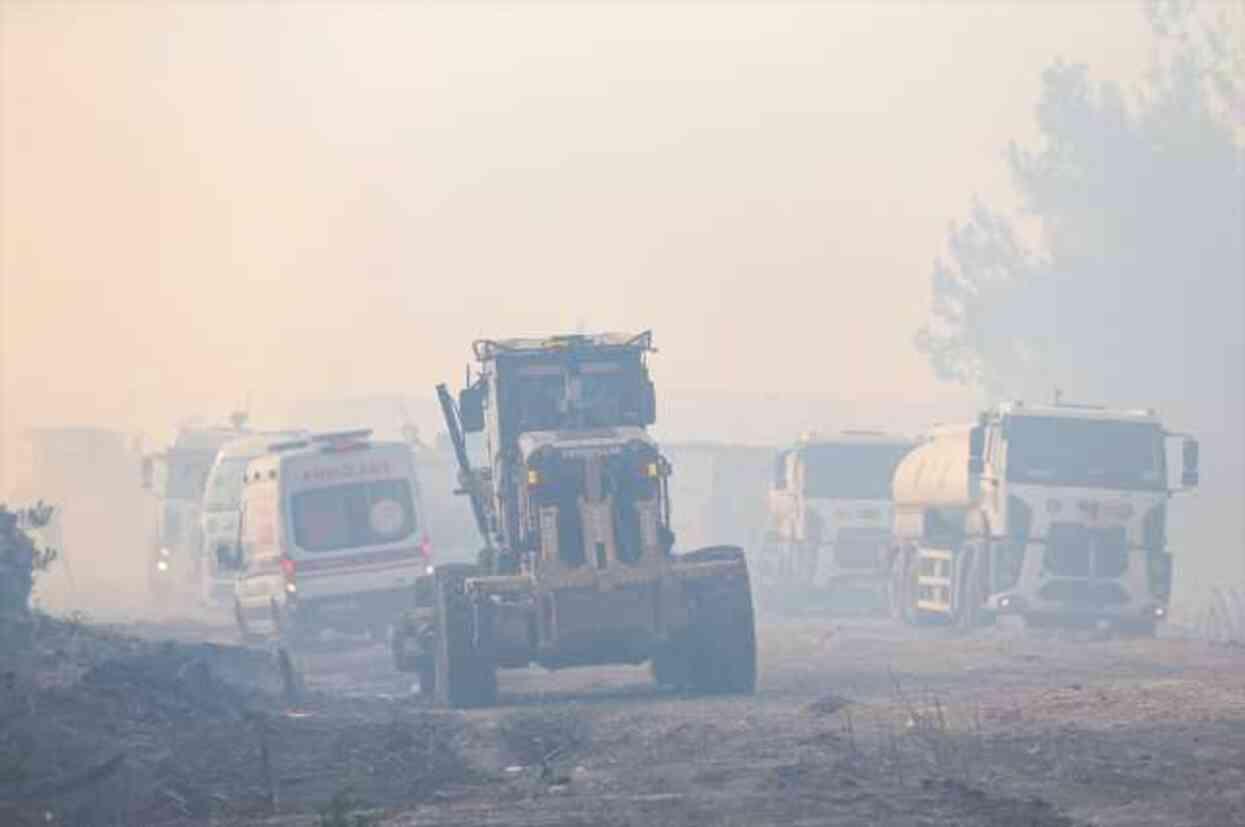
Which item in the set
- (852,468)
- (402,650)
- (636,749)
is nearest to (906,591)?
(852,468)

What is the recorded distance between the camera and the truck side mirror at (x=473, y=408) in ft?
77.3

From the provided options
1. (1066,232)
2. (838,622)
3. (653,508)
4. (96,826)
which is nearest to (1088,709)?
(653,508)

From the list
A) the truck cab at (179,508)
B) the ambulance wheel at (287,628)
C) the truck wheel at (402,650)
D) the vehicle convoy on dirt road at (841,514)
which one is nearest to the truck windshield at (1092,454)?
the vehicle convoy on dirt road at (841,514)

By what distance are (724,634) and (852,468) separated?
22.7 metres

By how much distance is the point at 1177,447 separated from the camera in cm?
3362

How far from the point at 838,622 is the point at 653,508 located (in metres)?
19.7

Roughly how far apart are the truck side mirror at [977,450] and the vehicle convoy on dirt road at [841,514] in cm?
832

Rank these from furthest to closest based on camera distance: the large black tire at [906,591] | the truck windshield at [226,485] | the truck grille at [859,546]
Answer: the truck grille at [859,546], the truck windshield at [226,485], the large black tire at [906,591]

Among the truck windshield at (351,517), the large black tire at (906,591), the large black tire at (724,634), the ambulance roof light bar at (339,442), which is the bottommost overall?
the large black tire at (906,591)

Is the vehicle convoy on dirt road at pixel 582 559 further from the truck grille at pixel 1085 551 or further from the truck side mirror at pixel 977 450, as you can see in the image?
the truck side mirror at pixel 977 450

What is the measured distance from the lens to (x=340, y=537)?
1240 inches

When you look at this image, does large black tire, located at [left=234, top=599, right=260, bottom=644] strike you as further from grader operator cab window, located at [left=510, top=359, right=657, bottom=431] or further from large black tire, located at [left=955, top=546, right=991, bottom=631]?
grader operator cab window, located at [left=510, top=359, right=657, bottom=431]

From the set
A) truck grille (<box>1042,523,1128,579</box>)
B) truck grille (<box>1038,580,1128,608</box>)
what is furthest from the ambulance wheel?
truck grille (<box>1038,580,1128,608</box>)

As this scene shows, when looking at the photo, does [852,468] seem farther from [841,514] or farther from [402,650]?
[402,650]
